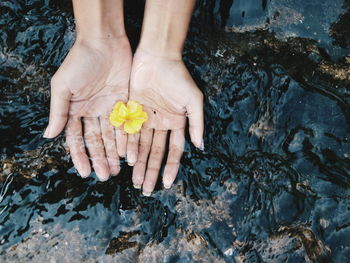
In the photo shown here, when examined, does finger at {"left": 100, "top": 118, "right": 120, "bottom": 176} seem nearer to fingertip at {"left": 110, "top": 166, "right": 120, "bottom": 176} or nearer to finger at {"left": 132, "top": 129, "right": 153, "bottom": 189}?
fingertip at {"left": 110, "top": 166, "right": 120, "bottom": 176}

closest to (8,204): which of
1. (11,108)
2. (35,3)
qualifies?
(11,108)

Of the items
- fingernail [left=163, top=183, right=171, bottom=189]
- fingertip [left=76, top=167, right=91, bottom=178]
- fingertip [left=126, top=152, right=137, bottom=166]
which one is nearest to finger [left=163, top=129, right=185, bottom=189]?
fingernail [left=163, top=183, right=171, bottom=189]

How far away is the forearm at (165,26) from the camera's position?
3.44 meters

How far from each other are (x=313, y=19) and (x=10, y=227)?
3252 millimetres

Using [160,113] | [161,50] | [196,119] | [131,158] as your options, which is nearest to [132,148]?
[131,158]

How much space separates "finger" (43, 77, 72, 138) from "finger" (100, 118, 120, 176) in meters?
0.34

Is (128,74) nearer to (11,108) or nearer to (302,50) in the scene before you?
(11,108)

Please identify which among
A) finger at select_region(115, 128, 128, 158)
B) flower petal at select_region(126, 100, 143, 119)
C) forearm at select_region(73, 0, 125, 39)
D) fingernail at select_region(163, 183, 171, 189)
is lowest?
fingernail at select_region(163, 183, 171, 189)

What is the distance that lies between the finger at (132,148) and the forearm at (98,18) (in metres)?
0.89

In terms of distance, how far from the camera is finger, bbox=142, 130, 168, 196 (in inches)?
131

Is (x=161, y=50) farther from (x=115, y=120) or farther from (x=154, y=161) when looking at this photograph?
(x=154, y=161)

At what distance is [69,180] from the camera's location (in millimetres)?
3414

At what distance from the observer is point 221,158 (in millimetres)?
3562

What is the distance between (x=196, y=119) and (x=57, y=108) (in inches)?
42.7
